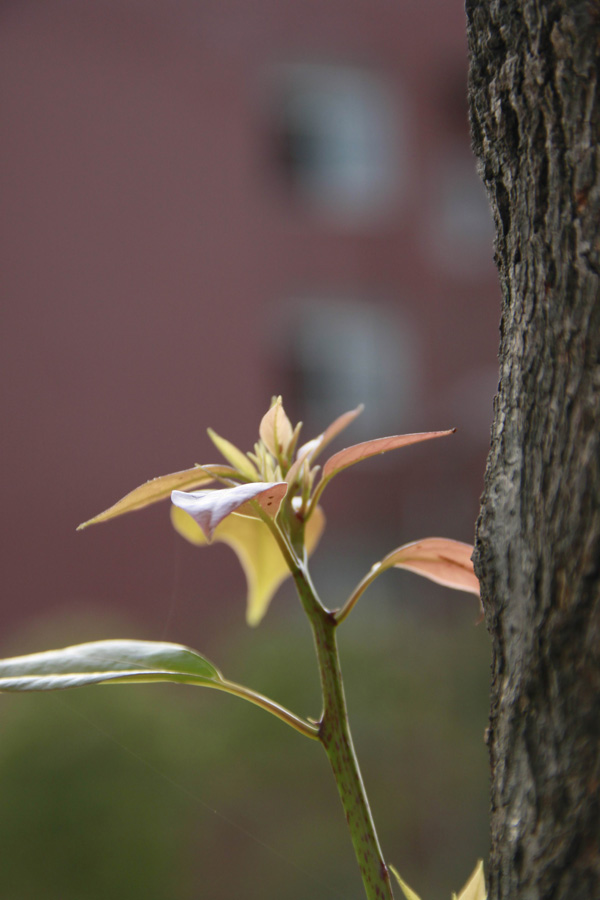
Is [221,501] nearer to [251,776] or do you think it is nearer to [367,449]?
[367,449]

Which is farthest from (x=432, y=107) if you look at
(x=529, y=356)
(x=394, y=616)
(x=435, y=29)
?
(x=529, y=356)

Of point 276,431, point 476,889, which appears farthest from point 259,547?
point 476,889

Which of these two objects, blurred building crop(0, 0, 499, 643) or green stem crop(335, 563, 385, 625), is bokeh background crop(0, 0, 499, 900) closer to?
blurred building crop(0, 0, 499, 643)

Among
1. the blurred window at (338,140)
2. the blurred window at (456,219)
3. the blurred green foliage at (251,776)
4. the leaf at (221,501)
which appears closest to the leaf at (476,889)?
the leaf at (221,501)

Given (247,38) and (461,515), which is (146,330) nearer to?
(247,38)

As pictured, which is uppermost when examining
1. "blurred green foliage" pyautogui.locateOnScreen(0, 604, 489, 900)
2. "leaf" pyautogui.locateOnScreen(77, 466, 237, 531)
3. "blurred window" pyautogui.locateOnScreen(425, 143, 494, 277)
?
"blurred window" pyautogui.locateOnScreen(425, 143, 494, 277)

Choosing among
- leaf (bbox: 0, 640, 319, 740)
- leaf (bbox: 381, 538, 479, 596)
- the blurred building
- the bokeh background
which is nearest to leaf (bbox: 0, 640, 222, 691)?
leaf (bbox: 0, 640, 319, 740)
